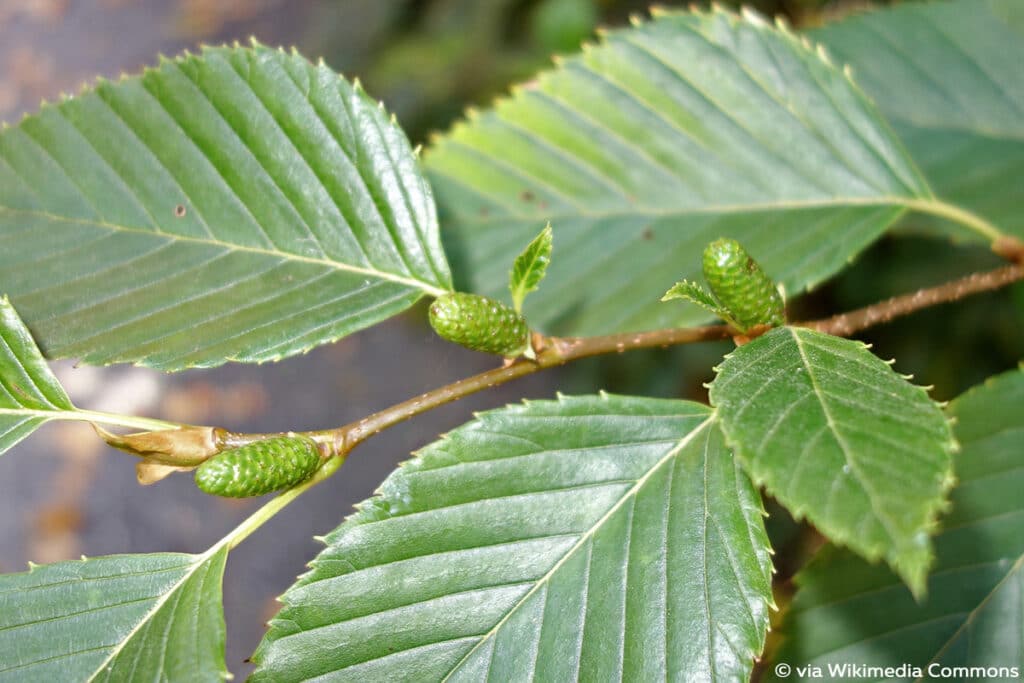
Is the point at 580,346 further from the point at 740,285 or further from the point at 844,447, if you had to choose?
the point at 844,447

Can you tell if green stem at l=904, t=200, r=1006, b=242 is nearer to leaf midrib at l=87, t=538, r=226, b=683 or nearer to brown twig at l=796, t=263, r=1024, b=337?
brown twig at l=796, t=263, r=1024, b=337

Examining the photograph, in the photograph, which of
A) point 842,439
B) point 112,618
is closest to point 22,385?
point 112,618

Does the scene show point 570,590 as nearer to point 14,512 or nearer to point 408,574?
point 408,574

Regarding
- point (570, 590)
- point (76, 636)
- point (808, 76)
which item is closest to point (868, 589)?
point (570, 590)

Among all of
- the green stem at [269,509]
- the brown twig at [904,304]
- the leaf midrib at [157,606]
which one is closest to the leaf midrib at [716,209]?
the brown twig at [904,304]

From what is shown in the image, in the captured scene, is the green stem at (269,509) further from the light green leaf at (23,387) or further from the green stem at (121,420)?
the light green leaf at (23,387)

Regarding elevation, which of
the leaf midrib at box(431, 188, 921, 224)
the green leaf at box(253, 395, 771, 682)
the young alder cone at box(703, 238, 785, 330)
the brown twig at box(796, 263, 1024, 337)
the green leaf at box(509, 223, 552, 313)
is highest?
the leaf midrib at box(431, 188, 921, 224)

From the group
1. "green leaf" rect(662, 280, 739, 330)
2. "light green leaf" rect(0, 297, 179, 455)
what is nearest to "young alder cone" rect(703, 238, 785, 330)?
"green leaf" rect(662, 280, 739, 330)
